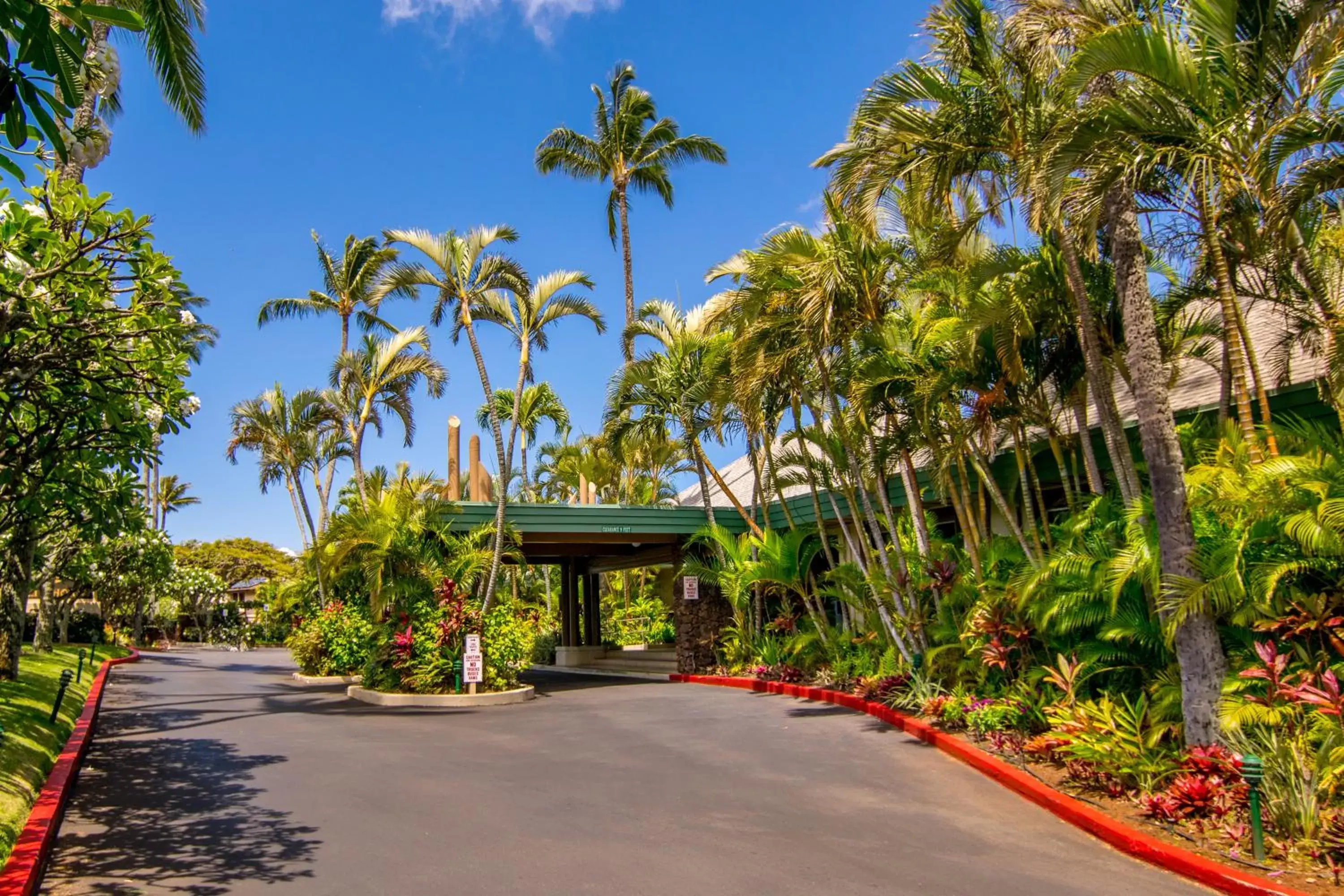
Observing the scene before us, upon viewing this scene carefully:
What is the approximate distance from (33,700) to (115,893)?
28.8 feet


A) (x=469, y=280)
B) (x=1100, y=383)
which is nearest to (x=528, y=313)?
(x=469, y=280)

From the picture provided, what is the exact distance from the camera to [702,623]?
20922mm

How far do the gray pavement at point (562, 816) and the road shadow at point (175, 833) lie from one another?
3 cm

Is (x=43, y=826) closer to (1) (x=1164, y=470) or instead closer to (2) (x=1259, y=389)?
(1) (x=1164, y=470)

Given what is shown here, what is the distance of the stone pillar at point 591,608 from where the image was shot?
29531 mm

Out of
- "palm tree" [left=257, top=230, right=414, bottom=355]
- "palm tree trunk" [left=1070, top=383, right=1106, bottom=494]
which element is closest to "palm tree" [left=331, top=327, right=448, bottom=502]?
"palm tree" [left=257, top=230, right=414, bottom=355]

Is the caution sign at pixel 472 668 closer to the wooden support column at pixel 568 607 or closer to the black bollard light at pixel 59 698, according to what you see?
the black bollard light at pixel 59 698

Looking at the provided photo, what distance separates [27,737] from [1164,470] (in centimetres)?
1131

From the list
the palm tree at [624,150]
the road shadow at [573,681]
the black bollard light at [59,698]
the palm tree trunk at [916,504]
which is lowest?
the road shadow at [573,681]

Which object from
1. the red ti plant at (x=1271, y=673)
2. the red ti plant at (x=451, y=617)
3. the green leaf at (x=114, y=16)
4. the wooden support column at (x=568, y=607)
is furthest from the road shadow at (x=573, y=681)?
the green leaf at (x=114, y=16)

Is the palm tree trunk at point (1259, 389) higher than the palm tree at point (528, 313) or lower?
lower

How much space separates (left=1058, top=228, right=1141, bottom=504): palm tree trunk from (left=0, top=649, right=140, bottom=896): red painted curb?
29.1 feet

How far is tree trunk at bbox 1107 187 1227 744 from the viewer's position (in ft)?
23.7

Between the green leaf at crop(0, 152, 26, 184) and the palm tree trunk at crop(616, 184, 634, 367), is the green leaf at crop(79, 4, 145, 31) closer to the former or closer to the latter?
the green leaf at crop(0, 152, 26, 184)
